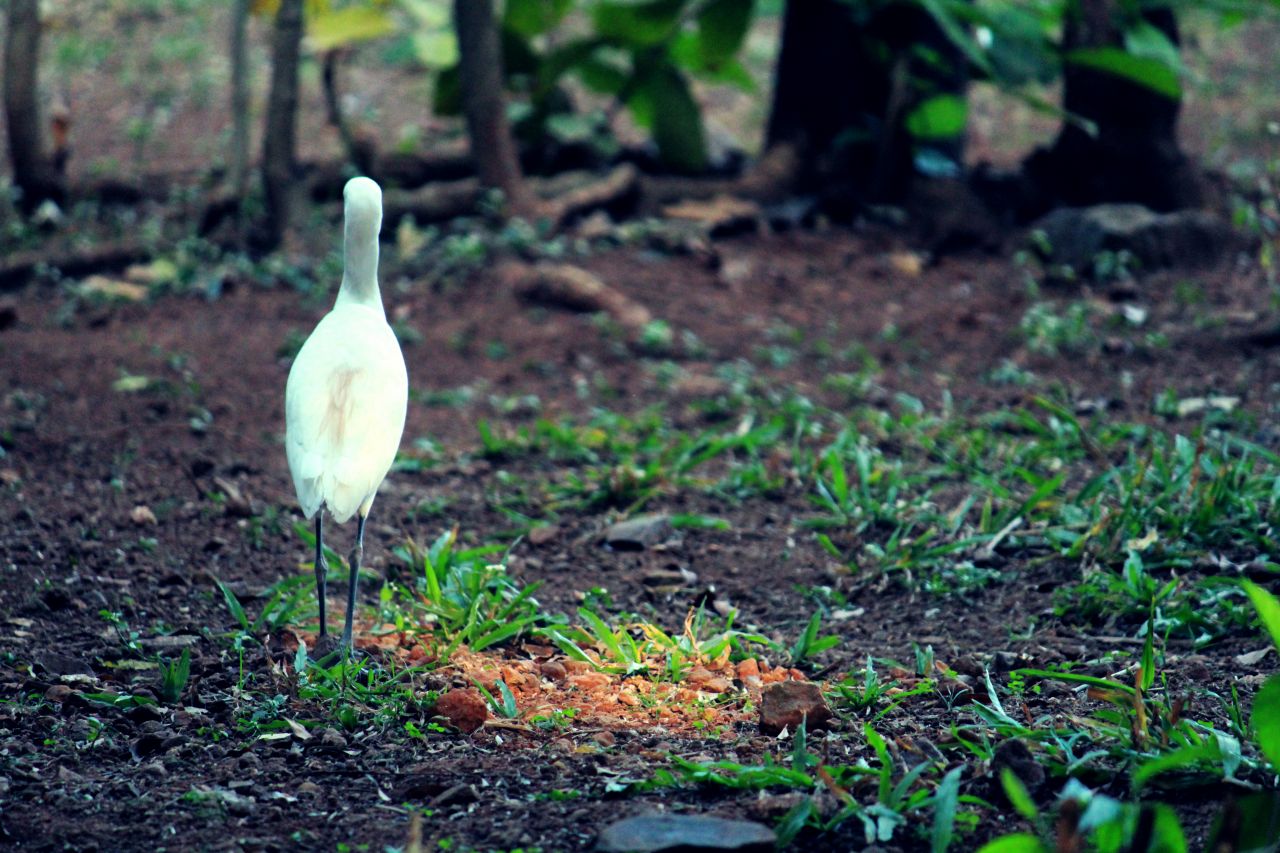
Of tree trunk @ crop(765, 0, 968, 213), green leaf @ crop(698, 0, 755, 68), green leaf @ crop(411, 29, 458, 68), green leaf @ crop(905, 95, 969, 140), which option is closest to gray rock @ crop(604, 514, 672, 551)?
tree trunk @ crop(765, 0, 968, 213)

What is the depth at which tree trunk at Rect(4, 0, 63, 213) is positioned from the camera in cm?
667

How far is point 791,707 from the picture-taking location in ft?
8.91

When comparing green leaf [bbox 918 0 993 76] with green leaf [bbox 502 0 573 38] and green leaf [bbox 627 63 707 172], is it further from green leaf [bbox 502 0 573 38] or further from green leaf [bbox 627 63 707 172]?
green leaf [bbox 502 0 573 38]

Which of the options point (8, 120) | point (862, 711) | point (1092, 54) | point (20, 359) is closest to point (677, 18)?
point (1092, 54)

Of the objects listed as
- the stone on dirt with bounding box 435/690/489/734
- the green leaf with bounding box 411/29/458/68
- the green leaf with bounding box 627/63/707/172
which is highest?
the green leaf with bounding box 411/29/458/68

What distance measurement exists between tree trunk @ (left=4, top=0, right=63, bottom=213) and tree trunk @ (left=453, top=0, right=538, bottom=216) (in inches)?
85.5

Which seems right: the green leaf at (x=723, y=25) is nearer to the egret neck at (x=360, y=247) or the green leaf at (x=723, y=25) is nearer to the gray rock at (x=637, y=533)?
the gray rock at (x=637, y=533)

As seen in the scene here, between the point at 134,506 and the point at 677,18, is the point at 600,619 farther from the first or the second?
the point at 677,18

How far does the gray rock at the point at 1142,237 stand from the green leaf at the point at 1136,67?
0.63 m

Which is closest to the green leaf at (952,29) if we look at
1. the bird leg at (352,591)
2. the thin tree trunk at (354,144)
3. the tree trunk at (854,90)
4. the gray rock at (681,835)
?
the tree trunk at (854,90)

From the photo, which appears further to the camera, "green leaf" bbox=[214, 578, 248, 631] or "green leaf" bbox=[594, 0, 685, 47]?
"green leaf" bbox=[594, 0, 685, 47]

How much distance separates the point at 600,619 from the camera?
11.1 feet

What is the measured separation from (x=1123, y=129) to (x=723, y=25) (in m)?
2.31

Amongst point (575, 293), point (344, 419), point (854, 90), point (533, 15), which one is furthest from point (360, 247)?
point (854, 90)
